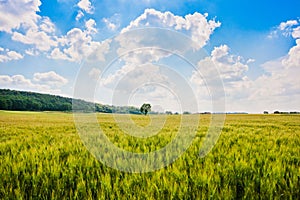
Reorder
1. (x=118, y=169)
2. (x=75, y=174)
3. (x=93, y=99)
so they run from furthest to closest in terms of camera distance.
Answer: (x=93, y=99)
(x=118, y=169)
(x=75, y=174)

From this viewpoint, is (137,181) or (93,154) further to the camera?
(93,154)

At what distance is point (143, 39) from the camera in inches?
352

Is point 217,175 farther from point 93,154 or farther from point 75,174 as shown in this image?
point 93,154

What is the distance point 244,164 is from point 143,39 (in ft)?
21.4

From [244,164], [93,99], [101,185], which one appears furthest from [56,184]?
[93,99]

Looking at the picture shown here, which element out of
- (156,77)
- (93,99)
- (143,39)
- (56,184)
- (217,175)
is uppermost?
(143,39)

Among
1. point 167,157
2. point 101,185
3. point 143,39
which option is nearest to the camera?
point 101,185

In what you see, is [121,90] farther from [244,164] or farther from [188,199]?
[188,199]

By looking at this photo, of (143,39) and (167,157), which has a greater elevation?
(143,39)

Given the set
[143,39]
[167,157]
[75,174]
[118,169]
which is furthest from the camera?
[143,39]

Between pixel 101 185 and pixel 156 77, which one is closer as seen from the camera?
pixel 101 185

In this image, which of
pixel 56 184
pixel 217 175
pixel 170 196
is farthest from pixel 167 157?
pixel 56 184

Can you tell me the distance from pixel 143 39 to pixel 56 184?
268 inches

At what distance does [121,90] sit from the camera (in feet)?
26.2
